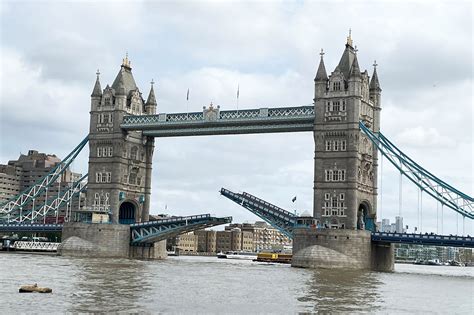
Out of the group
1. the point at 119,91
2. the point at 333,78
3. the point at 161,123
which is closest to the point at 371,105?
the point at 333,78

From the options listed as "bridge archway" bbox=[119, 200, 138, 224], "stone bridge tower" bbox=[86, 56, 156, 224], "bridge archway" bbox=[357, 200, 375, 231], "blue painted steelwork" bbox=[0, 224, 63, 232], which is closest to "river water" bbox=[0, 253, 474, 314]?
"bridge archway" bbox=[357, 200, 375, 231]

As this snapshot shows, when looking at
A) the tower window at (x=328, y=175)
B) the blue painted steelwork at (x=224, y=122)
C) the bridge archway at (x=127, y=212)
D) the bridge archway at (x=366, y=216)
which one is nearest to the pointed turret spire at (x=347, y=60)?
the blue painted steelwork at (x=224, y=122)

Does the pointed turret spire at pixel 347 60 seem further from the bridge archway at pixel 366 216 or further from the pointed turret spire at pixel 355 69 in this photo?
the bridge archway at pixel 366 216

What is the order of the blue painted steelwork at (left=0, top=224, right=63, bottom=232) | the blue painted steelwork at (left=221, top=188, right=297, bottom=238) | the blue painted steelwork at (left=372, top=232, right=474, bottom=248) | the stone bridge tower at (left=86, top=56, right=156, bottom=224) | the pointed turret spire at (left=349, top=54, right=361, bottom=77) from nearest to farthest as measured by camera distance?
the blue painted steelwork at (left=372, top=232, right=474, bottom=248) < the pointed turret spire at (left=349, top=54, right=361, bottom=77) < the blue painted steelwork at (left=221, top=188, right=297, bottom=238) < the stone bridge tower at (left=86, top=56, right=156, bottom=224) < the blue painted steelwork at (left=0, top=224, right=63, bottom=232)

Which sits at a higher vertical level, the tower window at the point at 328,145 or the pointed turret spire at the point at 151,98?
the pointed turret spire at the point at 151,98

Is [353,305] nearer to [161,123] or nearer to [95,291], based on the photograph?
[95,291]

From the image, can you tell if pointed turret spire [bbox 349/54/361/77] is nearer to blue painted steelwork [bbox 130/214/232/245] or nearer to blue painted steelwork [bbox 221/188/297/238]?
blue painted steelwork [bbox 221/188/297/238]

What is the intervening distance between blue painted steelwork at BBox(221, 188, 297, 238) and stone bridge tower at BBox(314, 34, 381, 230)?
4.33 m

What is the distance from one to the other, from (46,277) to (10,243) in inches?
4412

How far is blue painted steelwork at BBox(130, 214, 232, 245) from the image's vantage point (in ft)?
369

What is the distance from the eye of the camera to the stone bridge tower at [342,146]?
9919cm

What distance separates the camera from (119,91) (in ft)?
393

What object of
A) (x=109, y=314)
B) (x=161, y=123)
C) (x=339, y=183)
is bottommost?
(x=109, y=314)

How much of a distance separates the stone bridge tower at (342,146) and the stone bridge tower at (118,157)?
107ft
